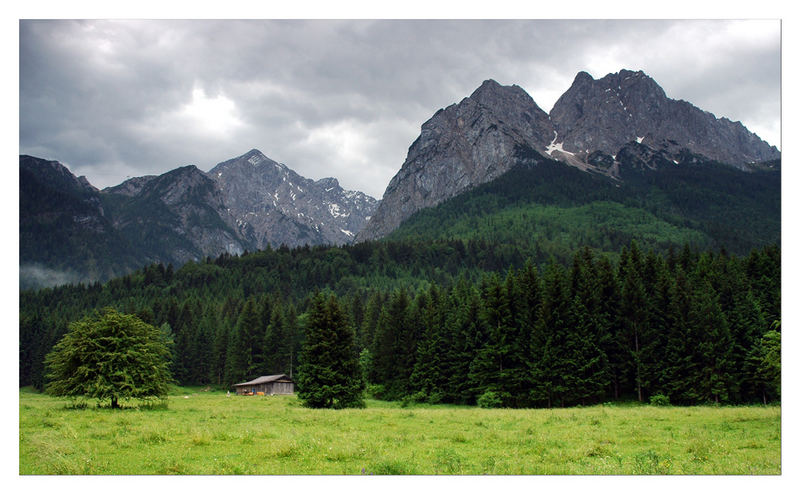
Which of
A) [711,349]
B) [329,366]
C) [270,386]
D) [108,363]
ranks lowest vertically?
[270,386]

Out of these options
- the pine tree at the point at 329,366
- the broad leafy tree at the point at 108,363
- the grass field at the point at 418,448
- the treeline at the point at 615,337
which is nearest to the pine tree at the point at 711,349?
the treeline at the point at 615,337

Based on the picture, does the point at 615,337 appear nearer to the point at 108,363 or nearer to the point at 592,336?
the point at 592,336

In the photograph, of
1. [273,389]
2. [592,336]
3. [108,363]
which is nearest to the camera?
[108,363]

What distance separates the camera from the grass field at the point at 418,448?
55.7ft

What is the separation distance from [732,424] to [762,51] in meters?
16.8

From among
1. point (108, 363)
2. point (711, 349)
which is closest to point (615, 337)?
point (711, 349)

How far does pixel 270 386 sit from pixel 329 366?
38.4 meters

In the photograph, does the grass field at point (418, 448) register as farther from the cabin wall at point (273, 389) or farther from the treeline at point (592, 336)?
the cabin wall at point (273, 389)

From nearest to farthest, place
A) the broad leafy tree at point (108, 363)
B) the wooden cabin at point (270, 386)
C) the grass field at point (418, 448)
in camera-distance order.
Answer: the grass field at point (418, 448) → the broad leafy tree at point (108, 363) → the wooden cabin at point (270, 386)

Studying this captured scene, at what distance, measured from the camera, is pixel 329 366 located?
43.7 metres

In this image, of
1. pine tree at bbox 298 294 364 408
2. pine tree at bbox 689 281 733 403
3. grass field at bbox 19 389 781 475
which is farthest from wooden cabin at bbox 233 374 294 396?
pine tree at bbox 689 281 733 403

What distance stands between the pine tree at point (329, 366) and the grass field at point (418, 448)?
14.9 meters
